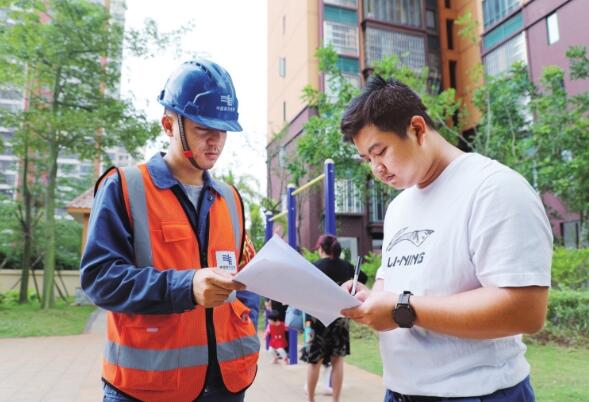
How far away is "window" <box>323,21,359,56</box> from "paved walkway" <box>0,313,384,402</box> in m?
13.9

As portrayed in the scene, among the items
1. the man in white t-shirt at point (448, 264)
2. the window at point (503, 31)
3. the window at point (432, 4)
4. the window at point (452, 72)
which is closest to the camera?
the man in white t-shirt at point (448, 264)

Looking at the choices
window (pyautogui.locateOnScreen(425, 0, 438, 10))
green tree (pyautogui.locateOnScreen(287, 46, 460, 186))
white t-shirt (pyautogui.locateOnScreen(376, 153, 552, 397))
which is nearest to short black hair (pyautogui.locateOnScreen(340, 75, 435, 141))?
white t-shirt (pyautogui.locateOnScreen(376, 153, 552, 397))

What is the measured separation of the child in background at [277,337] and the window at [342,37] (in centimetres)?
1404

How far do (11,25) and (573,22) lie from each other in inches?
587

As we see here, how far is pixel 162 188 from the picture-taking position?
5.02 feet

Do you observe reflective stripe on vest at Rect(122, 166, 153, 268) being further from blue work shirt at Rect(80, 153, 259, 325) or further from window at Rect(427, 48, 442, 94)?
window at Rect(427, 48, 442, 94)

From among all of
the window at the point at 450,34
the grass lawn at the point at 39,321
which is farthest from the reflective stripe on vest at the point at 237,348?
the window at the point at 450,34

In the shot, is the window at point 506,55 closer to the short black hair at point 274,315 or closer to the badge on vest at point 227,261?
the short black hair at point 274,315

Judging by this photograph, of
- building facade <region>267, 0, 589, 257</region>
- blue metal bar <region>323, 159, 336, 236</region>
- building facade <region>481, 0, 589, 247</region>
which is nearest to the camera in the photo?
blue metal bar <region>323, 159, 336, 236</region>

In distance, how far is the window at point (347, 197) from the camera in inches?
621

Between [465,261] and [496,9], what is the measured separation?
18598mm

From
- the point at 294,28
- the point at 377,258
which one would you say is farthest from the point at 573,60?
the point at 294,28

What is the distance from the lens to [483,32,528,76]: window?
625 inches

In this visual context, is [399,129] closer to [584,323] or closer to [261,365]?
[261,365]
